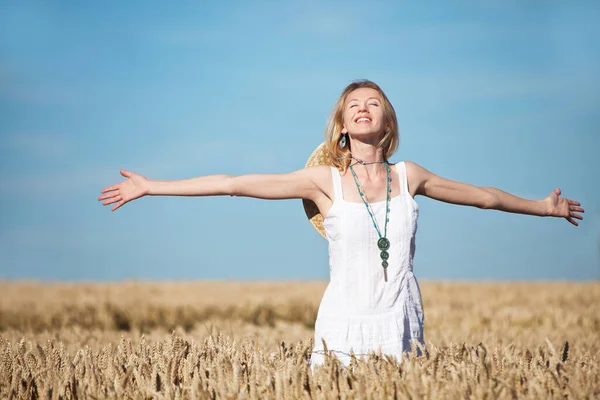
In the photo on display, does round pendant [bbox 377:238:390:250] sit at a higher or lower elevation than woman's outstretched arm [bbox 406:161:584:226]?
lower

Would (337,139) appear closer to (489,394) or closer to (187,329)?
(489,394)

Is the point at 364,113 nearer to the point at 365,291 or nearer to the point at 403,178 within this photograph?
the point at 403,178

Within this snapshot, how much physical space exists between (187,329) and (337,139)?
6333mm

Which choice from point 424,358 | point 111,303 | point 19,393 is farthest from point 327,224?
point 111,303

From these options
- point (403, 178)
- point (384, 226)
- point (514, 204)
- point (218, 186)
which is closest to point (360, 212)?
point (384, 226)

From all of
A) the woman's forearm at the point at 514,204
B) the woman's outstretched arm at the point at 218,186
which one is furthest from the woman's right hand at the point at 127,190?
the woman's forearm at the point at 514,204

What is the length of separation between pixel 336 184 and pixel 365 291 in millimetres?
701

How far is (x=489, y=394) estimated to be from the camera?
3572 millimetres

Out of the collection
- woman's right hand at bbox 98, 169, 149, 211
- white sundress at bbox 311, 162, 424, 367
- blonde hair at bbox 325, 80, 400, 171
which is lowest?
white sundress at bbox 311, 162, 424, 367

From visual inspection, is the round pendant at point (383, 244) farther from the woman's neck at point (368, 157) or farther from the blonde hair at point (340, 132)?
the blonde hair at point (340, 132)

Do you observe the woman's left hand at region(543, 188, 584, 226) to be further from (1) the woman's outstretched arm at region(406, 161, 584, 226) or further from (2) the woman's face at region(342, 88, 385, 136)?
(2) the woman's face at region(342, 88, 385, 136)

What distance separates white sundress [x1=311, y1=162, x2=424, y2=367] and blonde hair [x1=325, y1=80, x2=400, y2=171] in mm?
363

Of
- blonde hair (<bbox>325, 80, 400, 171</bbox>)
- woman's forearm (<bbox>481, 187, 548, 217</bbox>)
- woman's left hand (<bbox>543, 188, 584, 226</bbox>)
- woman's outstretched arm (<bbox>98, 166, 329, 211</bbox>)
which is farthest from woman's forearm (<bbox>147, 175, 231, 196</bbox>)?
woman's left hand (<bbox>543, 188, 584, 226</bbox>)

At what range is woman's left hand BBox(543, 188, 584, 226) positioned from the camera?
17.3 feet
